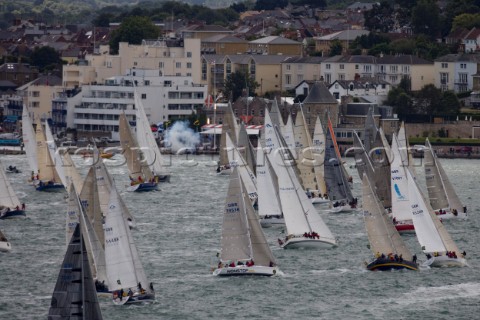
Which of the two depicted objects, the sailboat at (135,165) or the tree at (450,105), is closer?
the sailboat at (135,165)

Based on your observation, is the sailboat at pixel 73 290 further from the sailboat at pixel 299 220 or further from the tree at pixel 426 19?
the tree at pixel 426 19

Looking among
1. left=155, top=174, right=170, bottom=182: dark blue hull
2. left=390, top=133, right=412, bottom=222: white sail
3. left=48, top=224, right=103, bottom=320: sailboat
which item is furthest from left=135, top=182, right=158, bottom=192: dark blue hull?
left=48, top=224, right=103, bottom=320: sailboat

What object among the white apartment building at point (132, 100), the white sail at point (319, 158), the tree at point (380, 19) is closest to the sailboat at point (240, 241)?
the white sail at point (319, 158)

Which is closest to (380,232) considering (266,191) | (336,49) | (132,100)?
(266,191)

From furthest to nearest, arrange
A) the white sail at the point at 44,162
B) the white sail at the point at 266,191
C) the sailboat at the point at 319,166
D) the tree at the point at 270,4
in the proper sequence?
1. the tree at the point at 270,4
2. the white sail at the point at 44,162
3. the sailboat at the point at 319,166
4. the white sail at the point at 266,191

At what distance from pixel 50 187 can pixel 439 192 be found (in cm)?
1742

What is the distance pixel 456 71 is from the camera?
96625 millimetres

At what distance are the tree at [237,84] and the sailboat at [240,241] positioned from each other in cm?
5600

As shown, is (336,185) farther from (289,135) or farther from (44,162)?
(44,162)

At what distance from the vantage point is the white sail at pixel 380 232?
42281mm

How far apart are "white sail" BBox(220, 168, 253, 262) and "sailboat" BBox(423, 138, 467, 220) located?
1239 centimetres

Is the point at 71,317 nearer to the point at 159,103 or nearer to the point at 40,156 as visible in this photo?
the point at 40,156

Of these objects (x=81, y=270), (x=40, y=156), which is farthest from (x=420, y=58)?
(x=81, y=270)

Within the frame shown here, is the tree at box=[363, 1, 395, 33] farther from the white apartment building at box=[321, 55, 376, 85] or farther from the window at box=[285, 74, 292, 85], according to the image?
the white apartment building at box=[321, 55, 376, 85]
